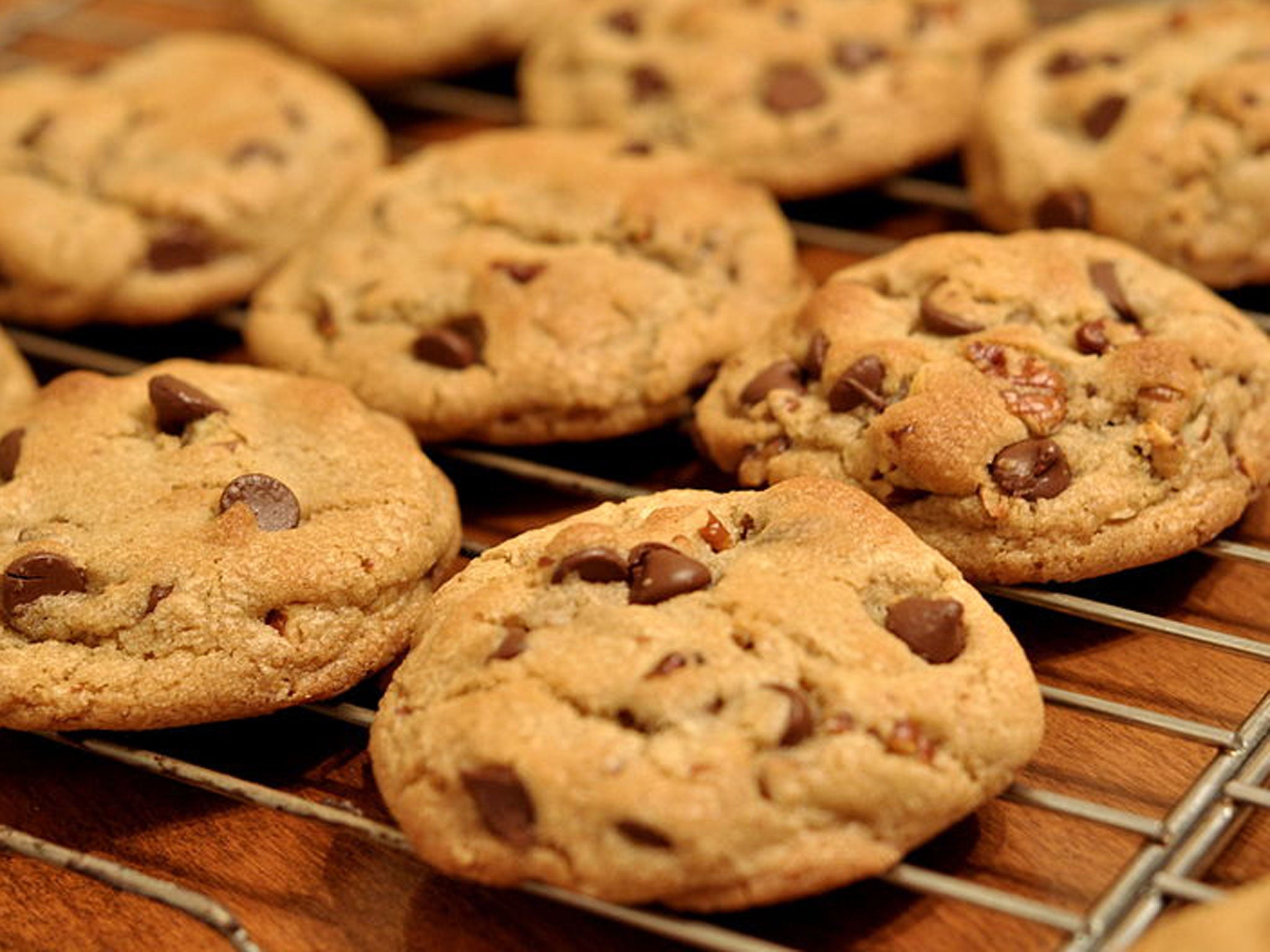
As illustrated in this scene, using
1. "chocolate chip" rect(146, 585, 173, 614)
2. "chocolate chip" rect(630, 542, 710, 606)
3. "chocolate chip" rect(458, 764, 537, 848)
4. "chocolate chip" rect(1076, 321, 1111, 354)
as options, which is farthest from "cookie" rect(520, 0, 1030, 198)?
"chocolate chip" rect(458, 764, 537, 848)

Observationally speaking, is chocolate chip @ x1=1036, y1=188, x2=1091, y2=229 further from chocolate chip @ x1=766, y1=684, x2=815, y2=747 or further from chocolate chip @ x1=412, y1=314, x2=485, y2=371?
chocolate chip @ x1=766, y1=684, x2=815, y2=747

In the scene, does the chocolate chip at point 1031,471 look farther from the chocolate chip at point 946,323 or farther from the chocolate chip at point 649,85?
the chocolate chip at point 649,85

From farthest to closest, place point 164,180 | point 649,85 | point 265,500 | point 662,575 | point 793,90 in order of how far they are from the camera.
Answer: point 649,85
point 793,90
point 164,180
point 265,500
point 662,575

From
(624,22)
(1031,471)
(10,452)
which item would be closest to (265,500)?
(10,452)

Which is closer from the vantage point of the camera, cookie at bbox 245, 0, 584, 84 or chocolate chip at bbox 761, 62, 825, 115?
chocolate chip at bbox 761, 62, 825, 115

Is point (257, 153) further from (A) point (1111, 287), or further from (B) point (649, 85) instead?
(A) point (1111, 287)

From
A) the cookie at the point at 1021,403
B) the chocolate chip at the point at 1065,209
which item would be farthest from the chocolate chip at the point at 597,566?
the chocolate chip at the point at 1065,209
